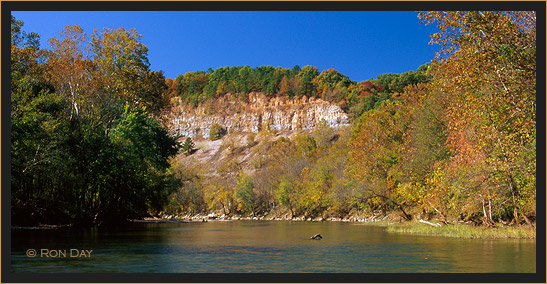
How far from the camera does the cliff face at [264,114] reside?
17775 cm

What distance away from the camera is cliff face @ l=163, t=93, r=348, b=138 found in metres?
178

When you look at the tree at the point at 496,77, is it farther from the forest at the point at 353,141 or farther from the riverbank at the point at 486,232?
the riverbank at the point at 486,232

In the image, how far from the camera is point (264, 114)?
188 meters

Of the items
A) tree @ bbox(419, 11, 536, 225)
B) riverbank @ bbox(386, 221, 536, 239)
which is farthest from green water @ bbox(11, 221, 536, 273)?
tree @ bbox(419, 11, 536, 225)

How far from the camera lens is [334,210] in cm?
7200

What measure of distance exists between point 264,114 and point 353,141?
131 m

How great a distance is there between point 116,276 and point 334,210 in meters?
63.3

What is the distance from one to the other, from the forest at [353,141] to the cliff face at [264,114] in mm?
98353

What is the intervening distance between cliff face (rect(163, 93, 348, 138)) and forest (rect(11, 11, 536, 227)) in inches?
3872

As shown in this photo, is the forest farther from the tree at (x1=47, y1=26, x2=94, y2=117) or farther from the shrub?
the shrub
